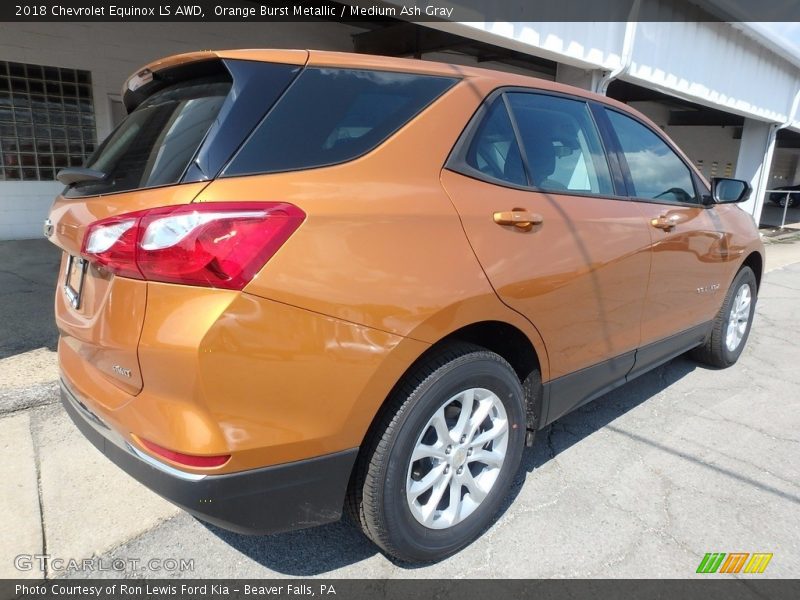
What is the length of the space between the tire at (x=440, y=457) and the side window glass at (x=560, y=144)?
0.92 meters

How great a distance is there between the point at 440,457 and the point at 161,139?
4.98 feet

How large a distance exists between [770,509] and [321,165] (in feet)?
8.66

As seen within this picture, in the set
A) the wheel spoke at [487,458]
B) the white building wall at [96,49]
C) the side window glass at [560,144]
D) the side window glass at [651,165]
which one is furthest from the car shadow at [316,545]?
the white building wall at [96,49]

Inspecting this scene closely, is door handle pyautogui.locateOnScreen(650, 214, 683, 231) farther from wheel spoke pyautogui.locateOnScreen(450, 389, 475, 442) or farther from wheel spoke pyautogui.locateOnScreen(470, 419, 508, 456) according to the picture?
wheel spoke pyautogui.locateOnScreen(450, 389, 475, 442)

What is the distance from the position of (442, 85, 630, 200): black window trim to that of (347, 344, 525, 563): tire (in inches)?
26.7

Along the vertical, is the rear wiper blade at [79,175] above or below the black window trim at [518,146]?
below

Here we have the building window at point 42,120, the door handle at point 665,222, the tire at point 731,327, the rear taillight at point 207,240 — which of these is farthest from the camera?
the building window at point 42,120

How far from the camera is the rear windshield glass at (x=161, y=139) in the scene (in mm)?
1767

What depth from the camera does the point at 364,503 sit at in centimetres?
200

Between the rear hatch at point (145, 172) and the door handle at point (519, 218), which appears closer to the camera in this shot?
the rear hatch at point (145, 172)

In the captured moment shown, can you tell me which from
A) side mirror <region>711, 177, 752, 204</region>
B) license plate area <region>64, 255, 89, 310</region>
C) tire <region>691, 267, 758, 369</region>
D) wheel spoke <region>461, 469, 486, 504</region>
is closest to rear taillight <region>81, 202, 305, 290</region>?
license plate area <region>64, 255, 89, 310</region>

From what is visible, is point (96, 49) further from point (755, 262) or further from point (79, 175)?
point (755, 262)

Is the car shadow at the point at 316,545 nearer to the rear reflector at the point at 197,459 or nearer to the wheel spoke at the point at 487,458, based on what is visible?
the rear reflector at the point at 197,459

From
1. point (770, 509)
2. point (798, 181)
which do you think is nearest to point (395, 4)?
point (770, 509)
